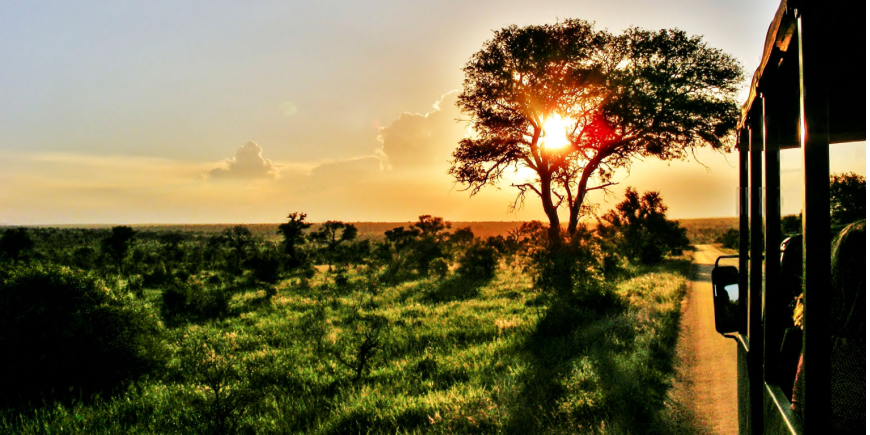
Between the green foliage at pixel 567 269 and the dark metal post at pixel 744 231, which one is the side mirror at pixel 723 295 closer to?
the dark metal post at pixel 744 231

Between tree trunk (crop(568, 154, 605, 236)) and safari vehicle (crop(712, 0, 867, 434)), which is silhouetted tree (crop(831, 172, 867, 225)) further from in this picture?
safari vehicle (crop(712, 0, 867, 434))

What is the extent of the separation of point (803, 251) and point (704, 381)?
246 inches

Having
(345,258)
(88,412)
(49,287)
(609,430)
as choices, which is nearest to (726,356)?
(609,430)

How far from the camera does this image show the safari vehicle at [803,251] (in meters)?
1.69

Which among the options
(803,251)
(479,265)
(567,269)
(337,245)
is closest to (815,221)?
(803,251)

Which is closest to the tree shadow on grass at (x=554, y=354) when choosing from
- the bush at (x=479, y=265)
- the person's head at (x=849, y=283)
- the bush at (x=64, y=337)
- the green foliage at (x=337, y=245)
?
the person's head at (x=849, y=283)

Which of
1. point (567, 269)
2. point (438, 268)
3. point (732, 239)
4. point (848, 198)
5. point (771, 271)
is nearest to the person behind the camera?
point (771, 271)

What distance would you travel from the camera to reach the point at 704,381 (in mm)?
7031

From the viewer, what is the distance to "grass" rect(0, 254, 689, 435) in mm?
5824

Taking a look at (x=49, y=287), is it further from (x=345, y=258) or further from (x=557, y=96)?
(x=345, y=258)

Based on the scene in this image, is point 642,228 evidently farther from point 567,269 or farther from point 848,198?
point 567,269

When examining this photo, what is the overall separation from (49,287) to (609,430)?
8.65m

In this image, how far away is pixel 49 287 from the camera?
8117mm

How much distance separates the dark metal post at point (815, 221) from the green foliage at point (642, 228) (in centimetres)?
2794
